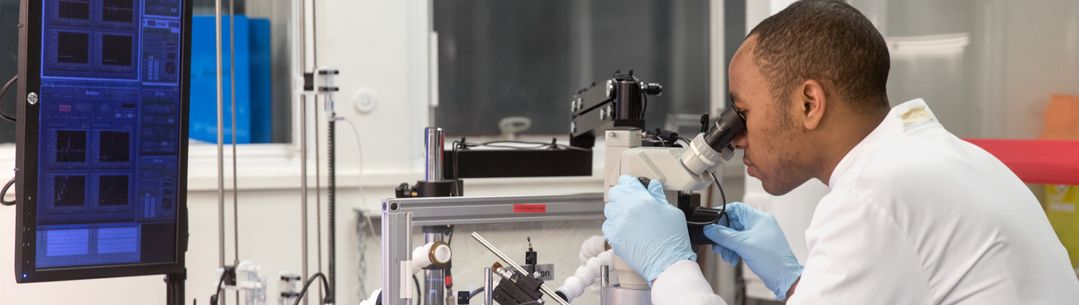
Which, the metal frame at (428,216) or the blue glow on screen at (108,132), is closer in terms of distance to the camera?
the metal frame at (428,216)

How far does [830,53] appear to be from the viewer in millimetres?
1223

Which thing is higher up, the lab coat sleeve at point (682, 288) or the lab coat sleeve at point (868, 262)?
the lab coat sleeve at point (868, 262)

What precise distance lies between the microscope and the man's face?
0.02 meters

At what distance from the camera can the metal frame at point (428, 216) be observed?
1.35 meters

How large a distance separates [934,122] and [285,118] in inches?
83.8

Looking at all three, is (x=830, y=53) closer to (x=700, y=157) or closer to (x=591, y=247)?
(x=700, y=157)

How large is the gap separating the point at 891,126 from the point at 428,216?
0.61m

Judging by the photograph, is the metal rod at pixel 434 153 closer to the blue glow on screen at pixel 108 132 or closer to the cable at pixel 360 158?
the blue glow on screen at pixel 108 132

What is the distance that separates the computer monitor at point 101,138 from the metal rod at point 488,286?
0.73 metres

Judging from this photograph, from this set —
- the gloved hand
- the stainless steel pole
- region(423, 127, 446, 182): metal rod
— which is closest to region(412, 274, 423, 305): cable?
the stainless steel pole

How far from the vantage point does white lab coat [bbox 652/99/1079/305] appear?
3.54 ft

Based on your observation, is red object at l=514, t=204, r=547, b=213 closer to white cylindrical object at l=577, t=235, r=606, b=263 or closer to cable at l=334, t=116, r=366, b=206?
white cylindrical object at l=577, t=235, r=606, b=263

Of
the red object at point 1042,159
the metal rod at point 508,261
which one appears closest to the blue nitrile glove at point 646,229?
the metal rod at point 508,261

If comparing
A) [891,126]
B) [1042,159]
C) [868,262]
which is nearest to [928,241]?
[868,262]
